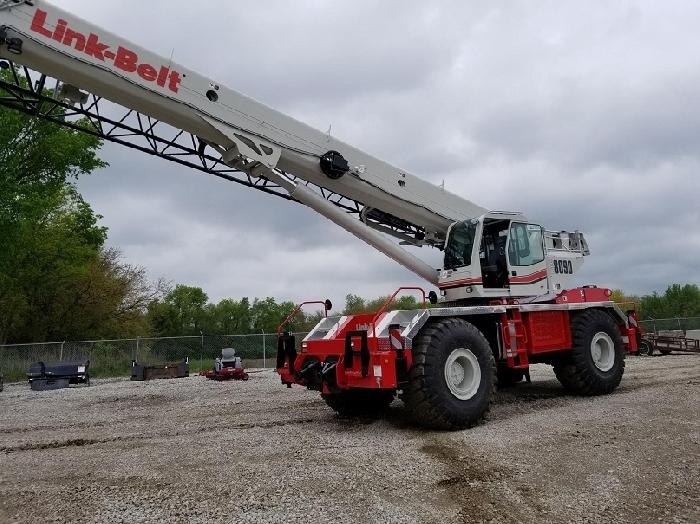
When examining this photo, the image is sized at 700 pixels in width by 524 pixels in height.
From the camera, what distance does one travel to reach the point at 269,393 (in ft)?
39.5

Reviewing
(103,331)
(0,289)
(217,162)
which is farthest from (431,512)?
(103,331)

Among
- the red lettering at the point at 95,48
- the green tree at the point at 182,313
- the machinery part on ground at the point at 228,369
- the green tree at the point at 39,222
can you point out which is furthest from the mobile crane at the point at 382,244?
the green tree at the point at 182,313

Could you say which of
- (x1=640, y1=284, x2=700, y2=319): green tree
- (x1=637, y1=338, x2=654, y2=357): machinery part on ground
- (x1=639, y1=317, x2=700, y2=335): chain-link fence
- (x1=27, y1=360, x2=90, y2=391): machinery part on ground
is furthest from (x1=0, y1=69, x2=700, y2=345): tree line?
(x1=640, y1=284, x2=700, y2=319): green tree

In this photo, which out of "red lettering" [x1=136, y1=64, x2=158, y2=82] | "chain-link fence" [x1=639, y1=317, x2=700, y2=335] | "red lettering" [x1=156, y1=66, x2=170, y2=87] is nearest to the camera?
"red lettering" [x1=136, y1=64, x2=158, y2=82]

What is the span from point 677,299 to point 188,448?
250 ft

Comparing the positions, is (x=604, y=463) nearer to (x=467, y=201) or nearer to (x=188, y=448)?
(x=188, y=448)

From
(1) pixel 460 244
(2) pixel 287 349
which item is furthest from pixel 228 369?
(1) pixel 460 244

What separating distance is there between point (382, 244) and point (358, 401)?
258 cm

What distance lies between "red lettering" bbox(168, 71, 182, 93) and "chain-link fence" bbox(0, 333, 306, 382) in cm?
1640

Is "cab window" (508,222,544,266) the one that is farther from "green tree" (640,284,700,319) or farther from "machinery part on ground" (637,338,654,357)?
"green tree" (640,284,700,319)

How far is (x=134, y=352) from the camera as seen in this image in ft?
72.4

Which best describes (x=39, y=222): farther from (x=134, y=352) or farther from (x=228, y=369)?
(x=228, y=369)

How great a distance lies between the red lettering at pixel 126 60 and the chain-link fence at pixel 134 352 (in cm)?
1644

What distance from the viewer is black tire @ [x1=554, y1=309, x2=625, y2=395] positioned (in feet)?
30.4
